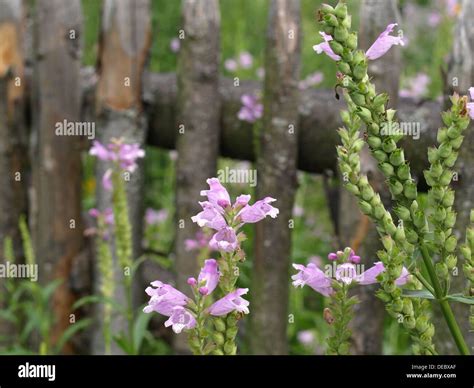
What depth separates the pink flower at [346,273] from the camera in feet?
4.43

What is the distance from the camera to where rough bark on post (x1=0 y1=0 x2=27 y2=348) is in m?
3.90

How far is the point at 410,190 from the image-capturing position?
116cm

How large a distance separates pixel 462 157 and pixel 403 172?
5.33ft

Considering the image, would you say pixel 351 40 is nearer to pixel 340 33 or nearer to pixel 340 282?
pixel 340 33

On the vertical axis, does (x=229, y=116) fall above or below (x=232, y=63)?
below

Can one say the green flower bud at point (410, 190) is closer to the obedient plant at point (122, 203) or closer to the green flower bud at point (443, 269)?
the green flower bud at point (443, 269)

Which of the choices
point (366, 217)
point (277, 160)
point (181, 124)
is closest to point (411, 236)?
point (366, 217)

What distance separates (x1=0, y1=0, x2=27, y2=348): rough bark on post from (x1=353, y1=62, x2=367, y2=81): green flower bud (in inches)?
117

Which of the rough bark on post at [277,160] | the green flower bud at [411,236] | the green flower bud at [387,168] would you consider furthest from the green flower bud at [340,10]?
the rough bark on post at [277,160]
